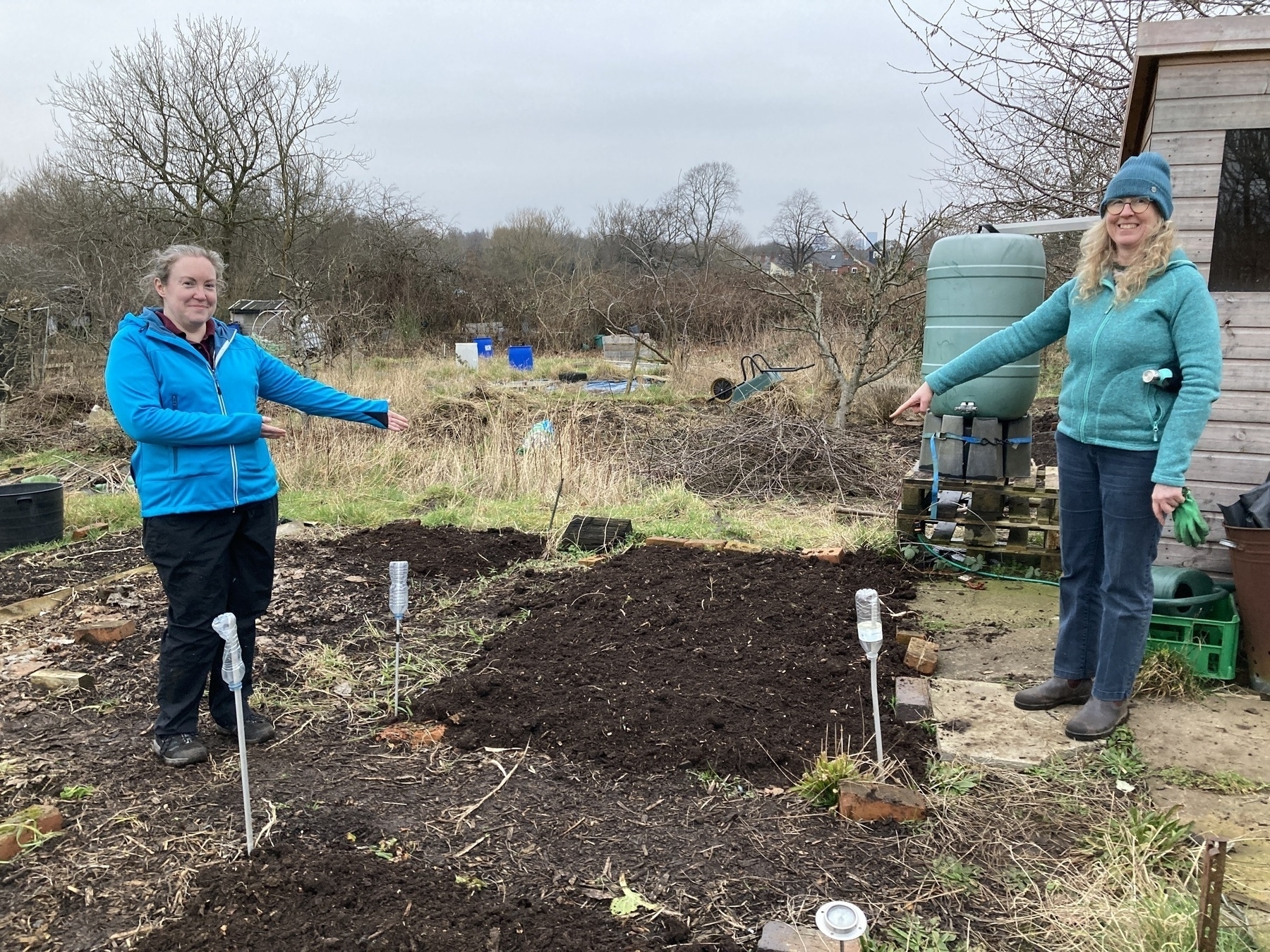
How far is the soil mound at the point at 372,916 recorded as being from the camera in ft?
6.31

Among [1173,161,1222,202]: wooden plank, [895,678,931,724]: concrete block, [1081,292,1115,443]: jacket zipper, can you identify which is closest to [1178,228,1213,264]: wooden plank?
[1173,161,1222,202]: wooden plank

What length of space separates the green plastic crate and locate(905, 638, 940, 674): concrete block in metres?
0.78

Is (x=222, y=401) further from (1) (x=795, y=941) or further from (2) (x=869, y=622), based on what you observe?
(1) (x=795, y=941)

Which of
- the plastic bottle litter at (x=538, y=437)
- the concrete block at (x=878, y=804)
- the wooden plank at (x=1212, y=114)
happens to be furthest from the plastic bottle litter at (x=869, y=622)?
the plastic bottle litter at (x=538, y=437)

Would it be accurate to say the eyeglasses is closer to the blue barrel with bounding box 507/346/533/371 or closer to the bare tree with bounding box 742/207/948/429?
the bare tree with bounding box 742/207/948/429

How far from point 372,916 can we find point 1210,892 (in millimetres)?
1768

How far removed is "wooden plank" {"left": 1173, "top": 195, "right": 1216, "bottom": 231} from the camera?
3557 millimetres

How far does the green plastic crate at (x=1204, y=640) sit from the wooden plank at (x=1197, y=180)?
1.67 meters

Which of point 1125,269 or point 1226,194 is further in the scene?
point 1226,194

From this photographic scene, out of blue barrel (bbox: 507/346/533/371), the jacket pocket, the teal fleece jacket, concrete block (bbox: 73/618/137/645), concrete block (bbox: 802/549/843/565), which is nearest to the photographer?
the teal fleece jacket

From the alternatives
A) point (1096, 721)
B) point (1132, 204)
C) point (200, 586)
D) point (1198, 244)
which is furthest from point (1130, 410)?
point (200, 586)

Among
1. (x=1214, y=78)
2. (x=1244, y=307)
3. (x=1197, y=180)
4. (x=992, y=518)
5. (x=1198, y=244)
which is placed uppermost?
(x=1214, y=78)

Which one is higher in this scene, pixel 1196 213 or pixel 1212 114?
pixel 1212 114

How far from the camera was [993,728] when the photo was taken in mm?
3035
